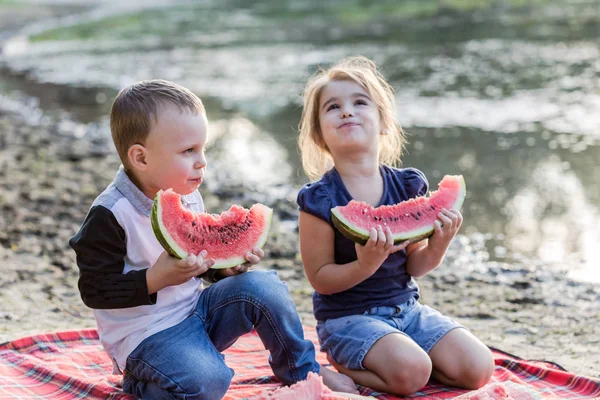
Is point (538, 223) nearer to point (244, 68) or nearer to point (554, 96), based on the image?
point (554, 96)

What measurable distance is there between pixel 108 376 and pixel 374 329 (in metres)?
1.35

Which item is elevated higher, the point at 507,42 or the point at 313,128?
the point at 507,42

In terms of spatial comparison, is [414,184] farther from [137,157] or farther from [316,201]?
[137,157]

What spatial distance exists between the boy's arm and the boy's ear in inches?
9.7

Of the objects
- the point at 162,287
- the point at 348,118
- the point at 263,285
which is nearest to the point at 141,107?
the point at 162,287

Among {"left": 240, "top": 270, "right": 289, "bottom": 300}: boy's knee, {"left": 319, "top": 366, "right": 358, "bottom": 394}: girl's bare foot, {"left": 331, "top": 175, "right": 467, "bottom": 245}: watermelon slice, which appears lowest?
{"left": 319, "top": 366, "right": 358, "bottom": 394}: girl's bare foot

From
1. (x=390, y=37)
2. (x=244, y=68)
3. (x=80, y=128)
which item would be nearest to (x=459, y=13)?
(x=390, y=37)

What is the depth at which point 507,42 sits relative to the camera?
16984mm

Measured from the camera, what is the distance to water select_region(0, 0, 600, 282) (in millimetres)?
7465

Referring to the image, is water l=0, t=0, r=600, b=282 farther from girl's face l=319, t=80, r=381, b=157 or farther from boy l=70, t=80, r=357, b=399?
boy l=70, t=80, r=357, b=399

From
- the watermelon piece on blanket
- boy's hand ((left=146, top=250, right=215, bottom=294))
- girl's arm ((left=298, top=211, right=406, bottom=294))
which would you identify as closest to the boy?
boy's hand ((left=146, top=250, right=215, bottom=294))

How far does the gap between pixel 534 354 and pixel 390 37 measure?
51.4 ft

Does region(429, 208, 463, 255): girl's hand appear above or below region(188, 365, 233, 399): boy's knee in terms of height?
above

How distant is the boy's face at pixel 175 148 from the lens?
3.37m
